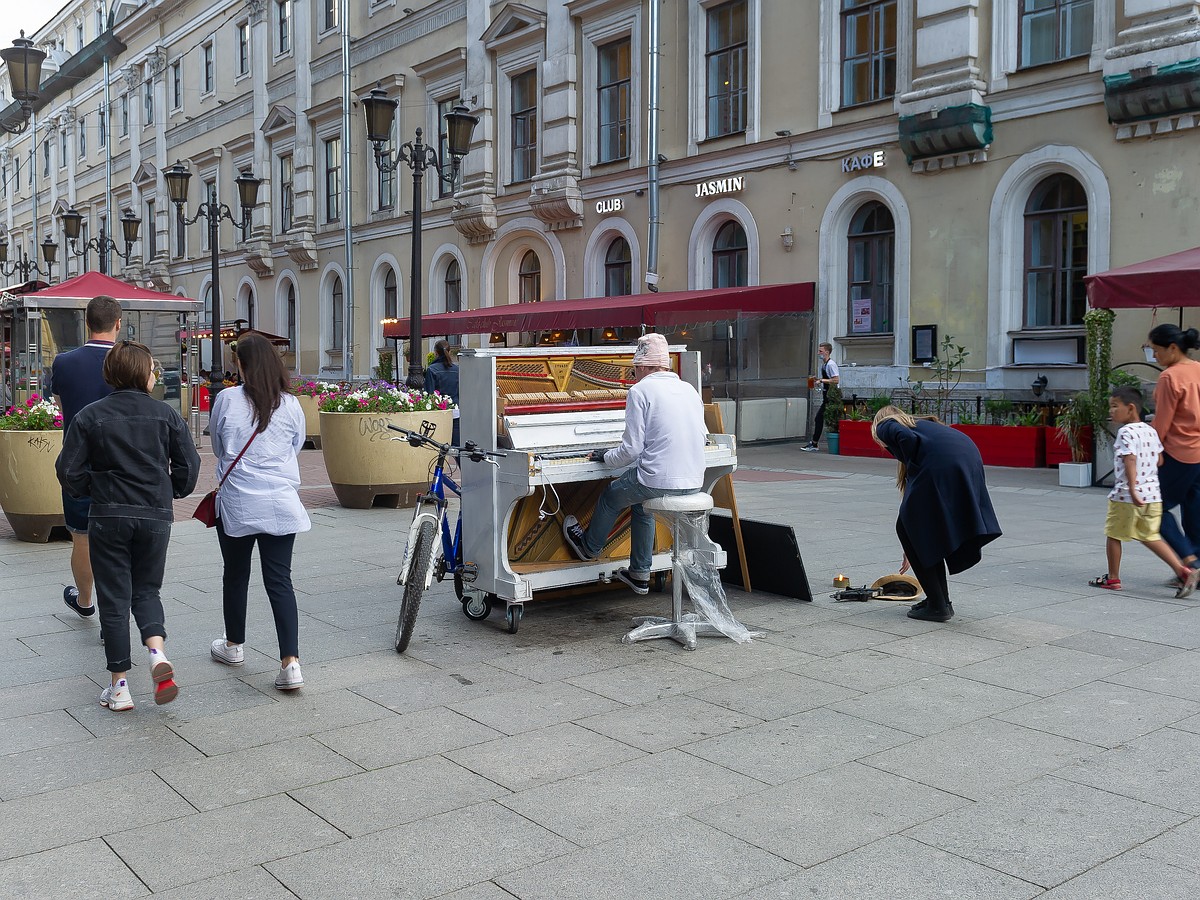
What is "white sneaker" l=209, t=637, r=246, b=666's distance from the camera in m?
6.07

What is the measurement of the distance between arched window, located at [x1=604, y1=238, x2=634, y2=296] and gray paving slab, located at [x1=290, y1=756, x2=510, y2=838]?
65.8 feet

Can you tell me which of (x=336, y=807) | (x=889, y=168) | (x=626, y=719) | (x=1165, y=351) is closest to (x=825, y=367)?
(x=889, y=168)

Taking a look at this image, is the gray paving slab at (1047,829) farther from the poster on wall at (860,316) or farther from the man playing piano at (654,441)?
the poster on wall at (860,316)

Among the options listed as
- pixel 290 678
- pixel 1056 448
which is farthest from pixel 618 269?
pixel 290 678

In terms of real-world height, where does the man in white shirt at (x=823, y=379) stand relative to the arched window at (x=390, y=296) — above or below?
below

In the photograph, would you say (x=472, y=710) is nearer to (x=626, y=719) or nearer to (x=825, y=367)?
(x=626, y=719)

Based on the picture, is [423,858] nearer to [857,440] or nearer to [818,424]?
[857,440]

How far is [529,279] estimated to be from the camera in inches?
1076

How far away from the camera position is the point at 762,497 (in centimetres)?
1320

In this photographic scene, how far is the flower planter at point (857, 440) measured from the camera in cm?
1802

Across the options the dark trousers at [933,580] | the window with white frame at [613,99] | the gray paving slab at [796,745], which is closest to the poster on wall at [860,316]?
the window with white frame at [613,99]

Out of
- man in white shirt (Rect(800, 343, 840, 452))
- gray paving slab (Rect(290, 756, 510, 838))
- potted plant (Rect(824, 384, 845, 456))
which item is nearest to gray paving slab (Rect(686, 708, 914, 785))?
gray paving slab (Rect(290, 756, 510, 838))

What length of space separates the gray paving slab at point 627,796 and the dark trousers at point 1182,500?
474 cm

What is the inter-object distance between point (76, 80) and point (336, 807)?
54105 millimetres
